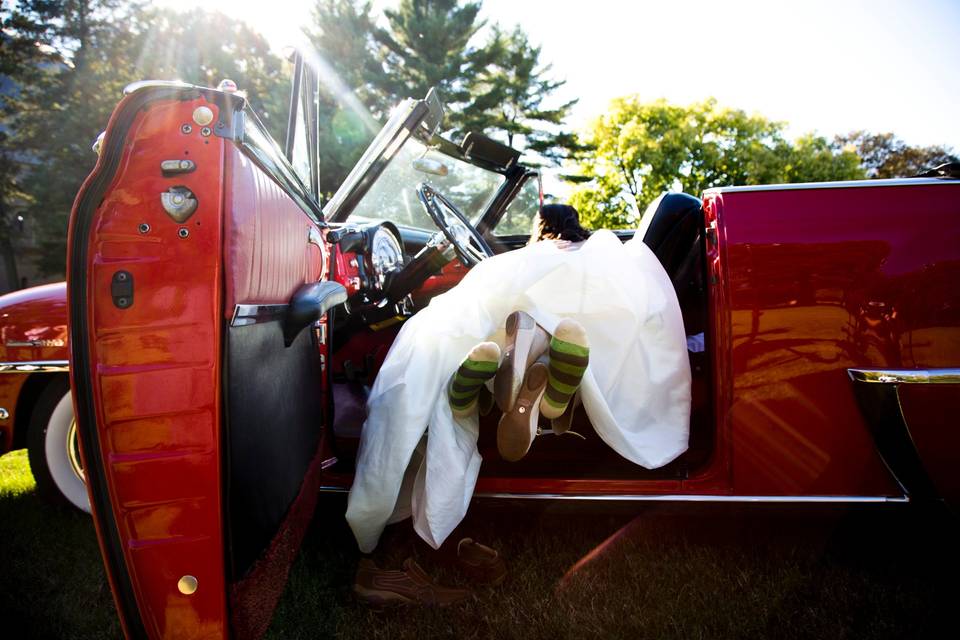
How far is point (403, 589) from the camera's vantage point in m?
1.69

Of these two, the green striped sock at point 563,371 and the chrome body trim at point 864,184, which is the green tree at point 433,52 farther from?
the green striped sock at point 563,371

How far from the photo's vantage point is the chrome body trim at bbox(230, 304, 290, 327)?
109 cm

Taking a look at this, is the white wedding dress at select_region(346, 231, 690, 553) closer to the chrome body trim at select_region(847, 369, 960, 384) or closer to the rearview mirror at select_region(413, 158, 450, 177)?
the chrome body trim at select_region(847, 369, 960, 384)

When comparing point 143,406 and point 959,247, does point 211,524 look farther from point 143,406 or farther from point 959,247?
point 959,247

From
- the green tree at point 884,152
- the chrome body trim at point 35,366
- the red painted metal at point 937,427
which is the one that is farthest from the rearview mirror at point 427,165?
the green tree at point 884,152

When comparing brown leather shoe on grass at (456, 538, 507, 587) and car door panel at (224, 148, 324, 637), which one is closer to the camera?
car door panel at (224, 148, 324, 637)

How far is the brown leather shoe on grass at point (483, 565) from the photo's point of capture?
1776mm

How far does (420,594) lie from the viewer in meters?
1.69

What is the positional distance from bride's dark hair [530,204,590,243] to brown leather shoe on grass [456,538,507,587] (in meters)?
1.19

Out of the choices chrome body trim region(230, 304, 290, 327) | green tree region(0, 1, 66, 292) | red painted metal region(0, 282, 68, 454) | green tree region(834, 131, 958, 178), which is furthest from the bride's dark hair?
green tree region(834, 131, 958, 178)

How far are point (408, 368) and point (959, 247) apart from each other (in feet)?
5.29

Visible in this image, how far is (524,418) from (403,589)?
25.4 inches

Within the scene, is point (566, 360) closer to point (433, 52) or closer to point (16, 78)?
point (16, 78)

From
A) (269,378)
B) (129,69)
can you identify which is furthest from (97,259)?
(129,69)
